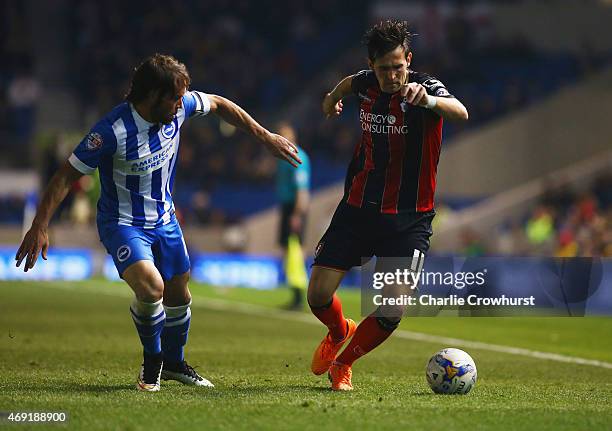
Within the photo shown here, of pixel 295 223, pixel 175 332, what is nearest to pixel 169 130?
pixel 175 332

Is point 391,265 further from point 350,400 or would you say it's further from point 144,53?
point 144,53


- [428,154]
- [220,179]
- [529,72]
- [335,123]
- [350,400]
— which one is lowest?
[350,400]

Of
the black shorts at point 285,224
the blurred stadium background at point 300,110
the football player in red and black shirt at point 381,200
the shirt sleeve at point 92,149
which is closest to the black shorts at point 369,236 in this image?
the football player in red and black shirt at point 381,200

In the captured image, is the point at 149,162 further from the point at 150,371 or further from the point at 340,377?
the point at 340,377

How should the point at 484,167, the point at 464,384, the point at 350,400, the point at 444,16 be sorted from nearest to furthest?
the point at 350,400 < the point at 464,384 < the point at 484,167 < the point at 444,16

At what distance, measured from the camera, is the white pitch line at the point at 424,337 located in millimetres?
9969

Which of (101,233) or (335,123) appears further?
(335,123)

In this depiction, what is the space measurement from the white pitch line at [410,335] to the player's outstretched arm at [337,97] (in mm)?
3435

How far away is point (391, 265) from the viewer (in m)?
7.14

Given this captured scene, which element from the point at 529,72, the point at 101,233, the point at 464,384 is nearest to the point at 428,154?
the point at 464,384

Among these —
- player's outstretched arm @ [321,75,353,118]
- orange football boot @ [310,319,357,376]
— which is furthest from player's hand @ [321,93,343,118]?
orange football boot @ [310,319,357,376]

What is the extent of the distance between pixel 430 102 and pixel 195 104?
1.52 meters

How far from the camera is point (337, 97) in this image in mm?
7492

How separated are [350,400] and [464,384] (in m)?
0.84
